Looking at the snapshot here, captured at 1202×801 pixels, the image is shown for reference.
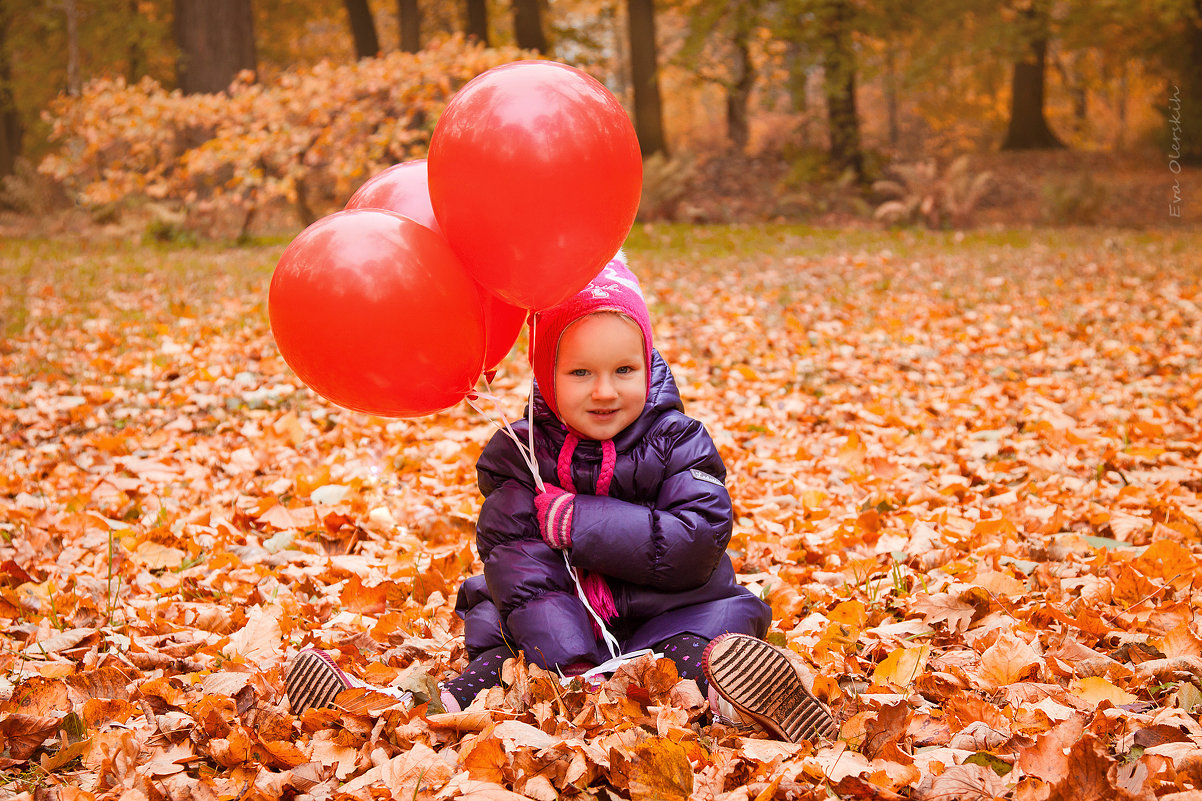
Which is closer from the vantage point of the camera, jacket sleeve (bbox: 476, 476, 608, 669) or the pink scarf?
jacket sleeve (bbox: 476, 476, 608, 669)

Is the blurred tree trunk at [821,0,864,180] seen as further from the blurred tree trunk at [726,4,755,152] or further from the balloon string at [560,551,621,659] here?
the balloon string at [560,551,621,659]

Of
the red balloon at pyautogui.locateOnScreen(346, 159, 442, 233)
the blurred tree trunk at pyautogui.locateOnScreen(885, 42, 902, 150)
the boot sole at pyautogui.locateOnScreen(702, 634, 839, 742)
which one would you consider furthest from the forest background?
the boot sole at pyautogui.locateOnScreen(702, 634, 839, 742)

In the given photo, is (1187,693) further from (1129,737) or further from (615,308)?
(615,308)

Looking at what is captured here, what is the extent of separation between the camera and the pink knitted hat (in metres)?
2.23

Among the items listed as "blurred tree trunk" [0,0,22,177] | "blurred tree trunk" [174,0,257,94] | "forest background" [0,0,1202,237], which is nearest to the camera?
"forest background" [0,0,1202,237]

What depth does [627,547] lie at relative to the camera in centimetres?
217

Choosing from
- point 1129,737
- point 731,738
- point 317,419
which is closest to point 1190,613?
point 1129,737

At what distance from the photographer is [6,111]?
75.5 ft

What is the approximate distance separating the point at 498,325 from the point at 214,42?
12.2 m

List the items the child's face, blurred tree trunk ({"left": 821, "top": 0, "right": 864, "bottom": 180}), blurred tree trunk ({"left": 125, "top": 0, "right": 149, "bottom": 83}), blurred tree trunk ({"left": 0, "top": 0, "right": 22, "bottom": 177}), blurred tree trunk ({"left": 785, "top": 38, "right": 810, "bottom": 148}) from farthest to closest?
blurred tree trunk ({"left": 0, "top": 0, "right": 22, "bottom": 177}) → blurred tree trunk ({"left": 125, "top": 0, "right": 149, "bottom": 83}) → blurred tree trunk ({"left": 785, "top": 38, "right": 810, "bottom": 148}) → blurred tree trunk ({"left": 821, "top": 0, "right": 864, "bottom": 180}) → the child's face

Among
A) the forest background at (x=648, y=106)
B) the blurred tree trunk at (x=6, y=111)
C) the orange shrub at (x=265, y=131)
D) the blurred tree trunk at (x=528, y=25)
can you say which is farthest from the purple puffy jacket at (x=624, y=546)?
the blurred tree trunk at (x=6, y=111)

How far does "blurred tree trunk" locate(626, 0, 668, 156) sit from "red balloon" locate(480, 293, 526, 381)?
48.2 feet

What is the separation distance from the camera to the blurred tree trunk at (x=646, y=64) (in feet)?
54.2

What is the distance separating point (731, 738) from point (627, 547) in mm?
465
